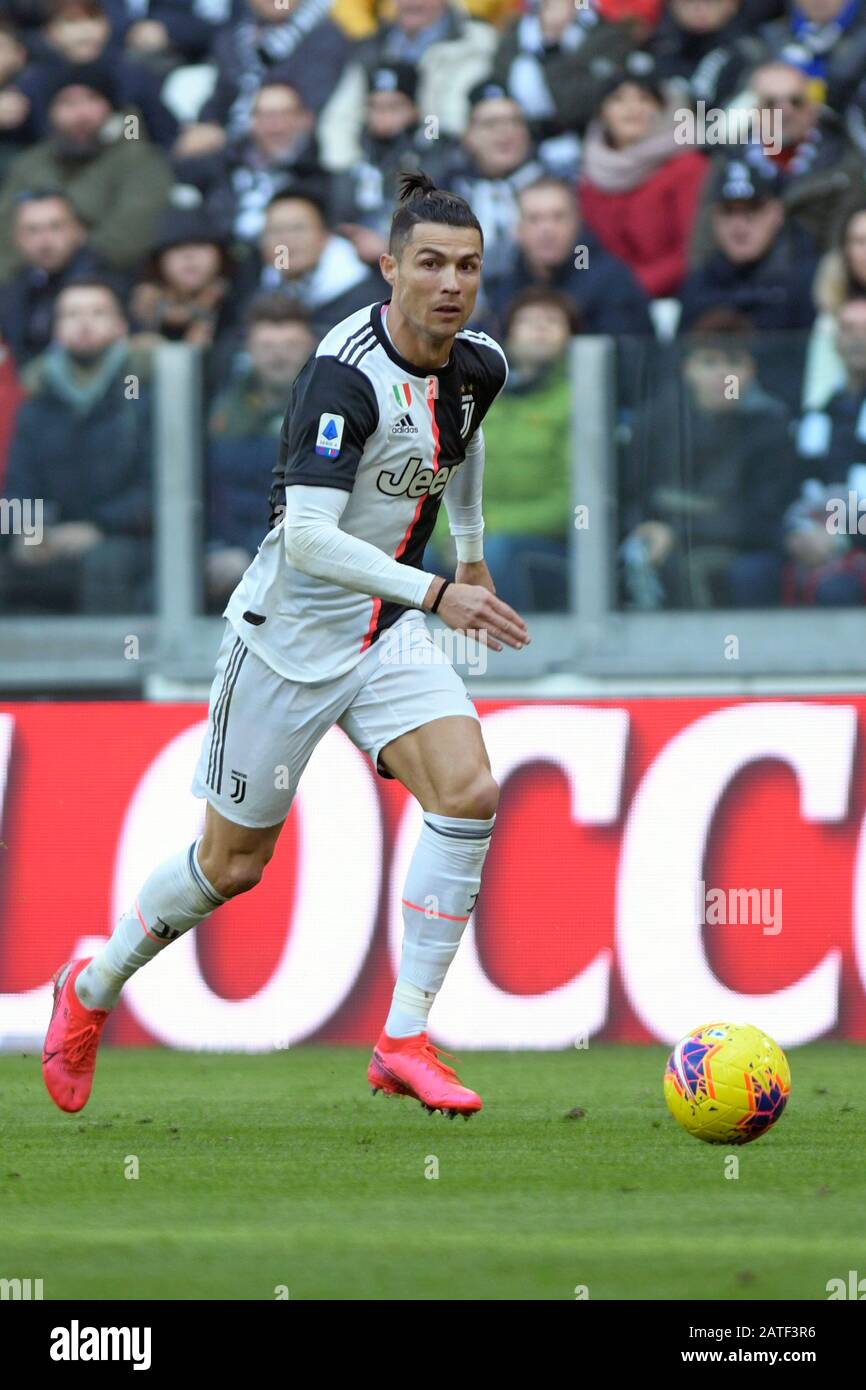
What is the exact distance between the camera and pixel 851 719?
845cm

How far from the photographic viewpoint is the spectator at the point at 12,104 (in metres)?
12.2

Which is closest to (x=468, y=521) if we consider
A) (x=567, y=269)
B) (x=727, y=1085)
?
(x=727, y=1085)

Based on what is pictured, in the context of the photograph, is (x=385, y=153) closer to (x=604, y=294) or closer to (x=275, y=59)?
(x=275, y=59)

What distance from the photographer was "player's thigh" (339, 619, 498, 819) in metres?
6.15

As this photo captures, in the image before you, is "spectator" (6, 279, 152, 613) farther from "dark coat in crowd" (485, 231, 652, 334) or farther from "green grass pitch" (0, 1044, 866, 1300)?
"green grass pitch" (0, 1044, 866, 1300)

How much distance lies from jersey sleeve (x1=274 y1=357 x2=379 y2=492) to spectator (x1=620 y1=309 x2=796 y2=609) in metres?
2.91

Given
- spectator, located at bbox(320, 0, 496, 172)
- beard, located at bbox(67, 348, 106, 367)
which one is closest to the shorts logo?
beard, located at bbox(67, 348, 106, 367)

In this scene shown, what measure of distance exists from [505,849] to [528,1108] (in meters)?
1.97

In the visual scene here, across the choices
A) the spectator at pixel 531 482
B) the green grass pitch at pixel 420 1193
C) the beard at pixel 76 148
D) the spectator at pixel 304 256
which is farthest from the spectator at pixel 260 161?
the green grass pitch at pixel 420 1193

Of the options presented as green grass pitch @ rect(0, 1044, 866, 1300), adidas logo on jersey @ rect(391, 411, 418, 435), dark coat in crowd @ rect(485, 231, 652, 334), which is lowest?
green grass pitch @ rect(0, 1044, 866, 1300)

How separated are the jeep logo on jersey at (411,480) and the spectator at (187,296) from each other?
15.5 ft

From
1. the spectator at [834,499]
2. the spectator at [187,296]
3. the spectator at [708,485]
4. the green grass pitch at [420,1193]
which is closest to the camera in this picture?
the green grass pitch at [420,1193]

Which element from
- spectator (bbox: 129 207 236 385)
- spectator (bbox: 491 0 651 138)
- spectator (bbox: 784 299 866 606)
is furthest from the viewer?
spectator (bbox: 491 0 651 138)

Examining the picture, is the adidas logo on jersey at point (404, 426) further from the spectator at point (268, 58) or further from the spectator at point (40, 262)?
the spectator at point (268, 58)
